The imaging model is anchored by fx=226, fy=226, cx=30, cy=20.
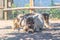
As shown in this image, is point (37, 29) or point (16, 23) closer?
point (37, 29)

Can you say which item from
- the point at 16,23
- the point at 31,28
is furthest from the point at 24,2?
the point at 31,28

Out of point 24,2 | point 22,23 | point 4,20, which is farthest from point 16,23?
point 24,2

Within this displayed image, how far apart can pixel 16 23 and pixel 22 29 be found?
56 centimetres

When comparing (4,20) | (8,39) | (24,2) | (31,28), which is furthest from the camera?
(24,2)

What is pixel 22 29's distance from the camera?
814 centimetres

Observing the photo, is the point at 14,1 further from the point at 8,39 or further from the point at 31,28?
the point at 8,39

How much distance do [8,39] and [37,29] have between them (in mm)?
1827

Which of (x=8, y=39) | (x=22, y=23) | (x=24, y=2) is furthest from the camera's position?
(x=24, y=2)

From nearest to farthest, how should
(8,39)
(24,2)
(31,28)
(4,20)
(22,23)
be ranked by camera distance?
(8,39) → (31,28) → (22,23) → (4,20) → (24,2)

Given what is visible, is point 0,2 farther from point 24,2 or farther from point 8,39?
point 8,39

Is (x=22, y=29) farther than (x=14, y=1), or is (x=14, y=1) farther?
(x=14, y=1)

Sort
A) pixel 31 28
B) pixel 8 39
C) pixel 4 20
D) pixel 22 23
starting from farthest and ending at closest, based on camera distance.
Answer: pixel 4 20 → pixel 22 23 → pixel 31 28 → pixel 8 39

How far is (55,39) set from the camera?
255 inches

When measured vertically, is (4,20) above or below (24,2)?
below
